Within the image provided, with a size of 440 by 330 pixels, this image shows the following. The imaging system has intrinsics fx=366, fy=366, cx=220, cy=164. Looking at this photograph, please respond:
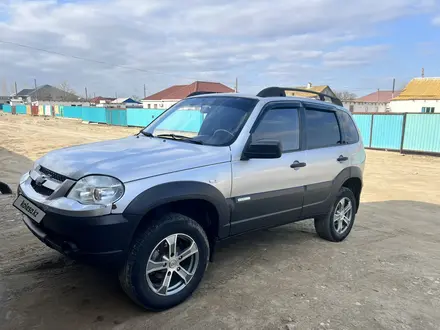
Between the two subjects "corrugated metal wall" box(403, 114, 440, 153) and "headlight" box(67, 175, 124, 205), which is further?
"corrugated metal wall" box(403, 114, 440, 153)

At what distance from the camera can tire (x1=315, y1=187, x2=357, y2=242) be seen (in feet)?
16.0

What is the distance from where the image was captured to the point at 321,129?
4664 millimetres

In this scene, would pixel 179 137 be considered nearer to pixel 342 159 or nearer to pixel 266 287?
pixel 266 287

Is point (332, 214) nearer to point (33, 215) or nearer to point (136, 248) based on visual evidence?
point (136, 248)

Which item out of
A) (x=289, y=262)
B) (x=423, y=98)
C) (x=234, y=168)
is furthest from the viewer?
(x=423, y=98)

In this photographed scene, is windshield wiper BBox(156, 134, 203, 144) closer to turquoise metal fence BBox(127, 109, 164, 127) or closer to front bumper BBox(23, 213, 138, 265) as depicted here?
front bumper BBox(23, 213, 138, 265)

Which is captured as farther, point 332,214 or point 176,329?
point 332,214

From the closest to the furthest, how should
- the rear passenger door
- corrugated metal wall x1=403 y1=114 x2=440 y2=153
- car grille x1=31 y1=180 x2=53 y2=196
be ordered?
car grille x1=31 y1=180 x2=53 y2=196, the rear passenger door, corrugated metal wall x1=403 y1=114 x2=440 y2=153

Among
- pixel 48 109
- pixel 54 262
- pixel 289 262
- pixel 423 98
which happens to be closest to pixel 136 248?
pixel 54 262

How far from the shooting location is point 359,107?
63.5 meters

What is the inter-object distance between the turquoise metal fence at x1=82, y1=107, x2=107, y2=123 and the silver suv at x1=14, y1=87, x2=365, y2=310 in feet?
128

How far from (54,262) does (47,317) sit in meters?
1.12

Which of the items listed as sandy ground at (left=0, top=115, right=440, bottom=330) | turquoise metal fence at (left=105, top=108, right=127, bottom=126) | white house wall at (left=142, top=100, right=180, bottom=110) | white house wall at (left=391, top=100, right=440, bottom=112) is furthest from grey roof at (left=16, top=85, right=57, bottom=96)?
sandy ground at (left=0, top=115, right=440, bottom=330)

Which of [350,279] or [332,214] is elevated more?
[332,214]
